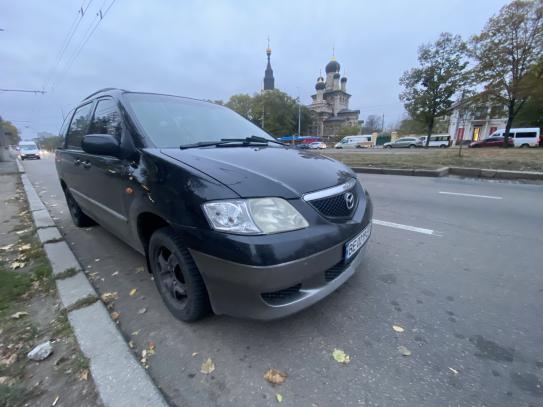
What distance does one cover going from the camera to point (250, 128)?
3279 mm

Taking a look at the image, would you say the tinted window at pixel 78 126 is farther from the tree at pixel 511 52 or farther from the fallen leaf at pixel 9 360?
the tree at pixel 511 52

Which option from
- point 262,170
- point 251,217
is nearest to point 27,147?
point 262,170

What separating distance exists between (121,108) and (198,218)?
157 cm

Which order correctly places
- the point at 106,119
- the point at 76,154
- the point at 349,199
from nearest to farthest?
the point at 349,199
the point at 106,119
the point at 76,154

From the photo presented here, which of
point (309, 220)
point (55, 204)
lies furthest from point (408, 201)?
point (55, 204)

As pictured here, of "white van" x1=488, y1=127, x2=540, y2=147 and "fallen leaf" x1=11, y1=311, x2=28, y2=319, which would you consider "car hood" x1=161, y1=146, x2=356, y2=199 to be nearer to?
"fallen leaf" x1=11, y1=311, x2=28, y2=319

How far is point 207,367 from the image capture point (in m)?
1.64

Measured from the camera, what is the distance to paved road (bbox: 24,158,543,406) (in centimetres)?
147

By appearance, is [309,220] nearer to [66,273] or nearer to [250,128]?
[250,128]

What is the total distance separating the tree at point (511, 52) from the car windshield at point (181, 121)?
102 ft

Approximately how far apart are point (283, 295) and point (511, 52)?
33158 mm

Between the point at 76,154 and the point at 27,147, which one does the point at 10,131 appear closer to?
the point at 27,147

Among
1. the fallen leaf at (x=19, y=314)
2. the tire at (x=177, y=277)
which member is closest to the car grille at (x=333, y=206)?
the tire at (x=177, y=277)

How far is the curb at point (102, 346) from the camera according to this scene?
4.75 ft
